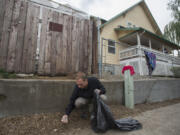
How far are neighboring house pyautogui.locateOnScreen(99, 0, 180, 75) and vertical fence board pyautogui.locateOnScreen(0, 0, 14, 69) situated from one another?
253 cm

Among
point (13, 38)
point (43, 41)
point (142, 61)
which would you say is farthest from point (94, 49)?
point (142, 61)

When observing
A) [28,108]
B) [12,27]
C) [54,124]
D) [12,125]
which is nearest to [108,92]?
[54,124]

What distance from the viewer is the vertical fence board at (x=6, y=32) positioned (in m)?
2.12

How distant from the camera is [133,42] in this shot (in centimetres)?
951

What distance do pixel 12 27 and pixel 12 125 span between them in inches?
80.5

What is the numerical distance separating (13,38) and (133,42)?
31.5 ft

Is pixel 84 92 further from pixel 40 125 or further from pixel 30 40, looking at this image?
pixel 30 40

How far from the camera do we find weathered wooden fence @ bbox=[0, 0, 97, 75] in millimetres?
2205

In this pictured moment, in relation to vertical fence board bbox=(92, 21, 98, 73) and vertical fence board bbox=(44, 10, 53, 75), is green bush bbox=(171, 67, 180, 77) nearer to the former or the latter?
vertical fence board bbox=(92, 21, 98, 73)

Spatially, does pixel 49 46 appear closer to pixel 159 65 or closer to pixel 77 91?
pixel 77 91

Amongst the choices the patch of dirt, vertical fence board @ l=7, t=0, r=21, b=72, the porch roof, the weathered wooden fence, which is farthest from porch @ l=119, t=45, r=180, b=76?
vertical fence board @ l=7, t=0, r=21, b=72

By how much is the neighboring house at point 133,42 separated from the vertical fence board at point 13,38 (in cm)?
239

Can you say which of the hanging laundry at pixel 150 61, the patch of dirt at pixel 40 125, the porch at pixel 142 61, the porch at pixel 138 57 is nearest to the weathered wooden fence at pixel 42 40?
the patch of dirt at pixel 40 125

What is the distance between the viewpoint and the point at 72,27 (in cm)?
288
